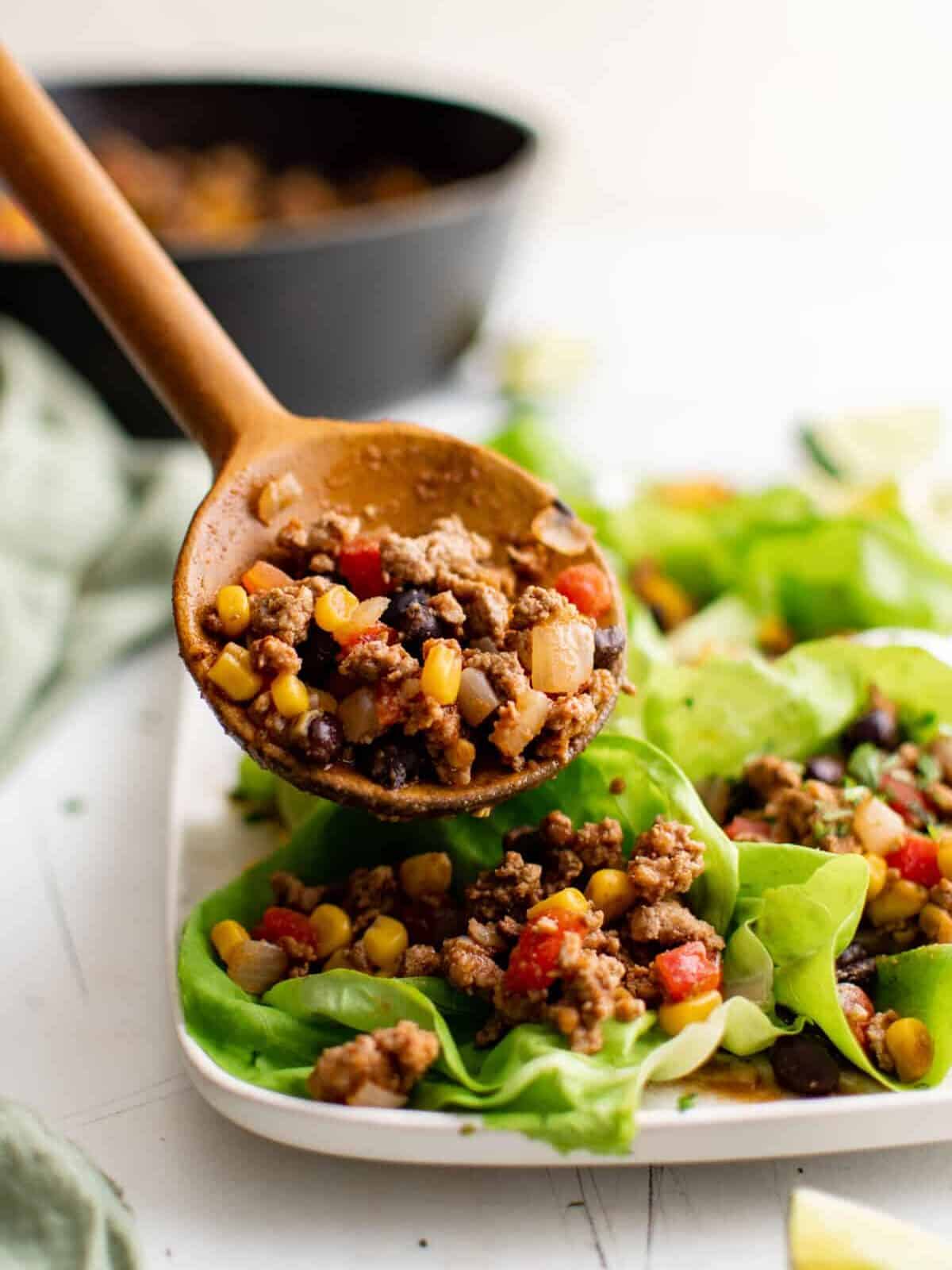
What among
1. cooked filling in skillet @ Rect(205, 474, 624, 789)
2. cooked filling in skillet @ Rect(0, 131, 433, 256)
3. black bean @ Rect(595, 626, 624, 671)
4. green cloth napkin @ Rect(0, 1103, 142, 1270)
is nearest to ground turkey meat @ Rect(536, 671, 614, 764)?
cooked filling in skillet @ Rect(205, 474, 624, 789)

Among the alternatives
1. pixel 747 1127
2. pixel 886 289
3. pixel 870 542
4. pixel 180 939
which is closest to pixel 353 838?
pixel 180 939

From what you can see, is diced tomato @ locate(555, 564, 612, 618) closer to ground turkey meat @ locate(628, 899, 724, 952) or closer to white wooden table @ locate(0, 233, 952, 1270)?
ground turkey meat @ locate(628, 899, 724, 952)

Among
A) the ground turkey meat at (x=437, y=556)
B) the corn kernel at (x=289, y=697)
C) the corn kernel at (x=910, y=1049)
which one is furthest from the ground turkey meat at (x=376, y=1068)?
the ground turkey meat at (x=437, y=556)

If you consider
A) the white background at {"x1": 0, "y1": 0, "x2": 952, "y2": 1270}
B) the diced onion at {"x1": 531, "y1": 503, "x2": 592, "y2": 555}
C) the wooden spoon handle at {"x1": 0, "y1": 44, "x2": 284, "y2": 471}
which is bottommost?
the white background at {"x1": 0, "y1": 0, "x2": 952, "y2": 1270}

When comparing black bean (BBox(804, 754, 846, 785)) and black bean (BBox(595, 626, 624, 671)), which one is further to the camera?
black bean (BBox(804, 754, 846, 785))

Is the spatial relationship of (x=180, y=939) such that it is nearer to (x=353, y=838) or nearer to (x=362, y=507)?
(x=353, y=838)

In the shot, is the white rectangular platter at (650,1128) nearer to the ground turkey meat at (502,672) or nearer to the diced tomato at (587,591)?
the ground turkey meat at (502,672)

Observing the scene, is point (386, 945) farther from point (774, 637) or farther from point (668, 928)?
point (774, 637)
